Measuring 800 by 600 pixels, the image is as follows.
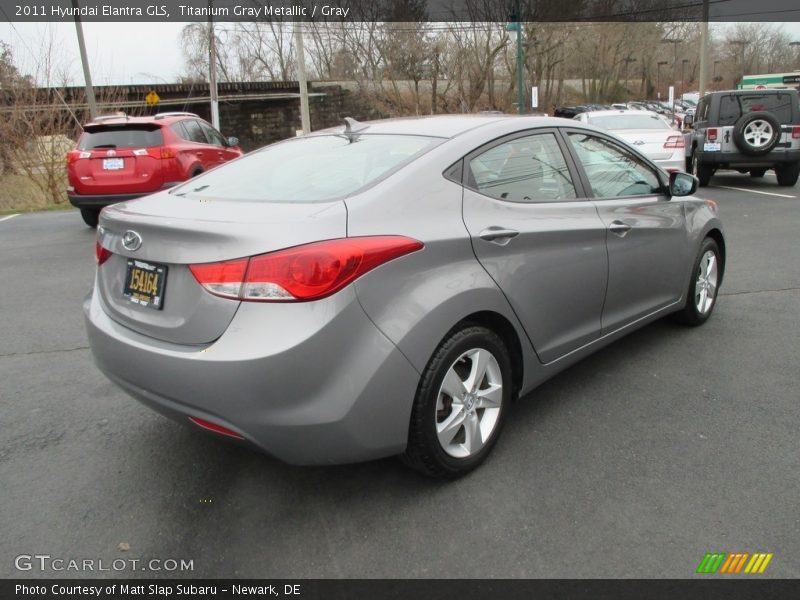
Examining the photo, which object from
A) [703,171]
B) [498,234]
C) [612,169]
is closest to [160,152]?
[612,169]

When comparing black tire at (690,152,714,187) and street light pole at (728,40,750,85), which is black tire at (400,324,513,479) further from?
street light pole at (728,40,750,85)

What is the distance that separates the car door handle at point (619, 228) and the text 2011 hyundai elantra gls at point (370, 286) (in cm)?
1

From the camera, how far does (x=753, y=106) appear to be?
39.3 ft

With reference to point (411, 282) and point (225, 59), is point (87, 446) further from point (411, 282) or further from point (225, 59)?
point (225, 59)

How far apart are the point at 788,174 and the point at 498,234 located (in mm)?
12010

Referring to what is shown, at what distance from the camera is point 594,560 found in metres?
2.27

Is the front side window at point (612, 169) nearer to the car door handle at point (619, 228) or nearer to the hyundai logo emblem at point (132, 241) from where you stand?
the car door handle at point (619, 228)

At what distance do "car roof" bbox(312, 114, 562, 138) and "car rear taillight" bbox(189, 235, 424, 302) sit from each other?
1037mm

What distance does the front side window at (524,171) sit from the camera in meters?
2.94

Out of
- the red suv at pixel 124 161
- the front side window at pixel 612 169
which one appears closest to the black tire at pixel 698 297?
the front side window at pixel 612 169

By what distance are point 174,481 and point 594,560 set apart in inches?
69.9

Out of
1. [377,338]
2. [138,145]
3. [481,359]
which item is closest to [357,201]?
[377,338]
